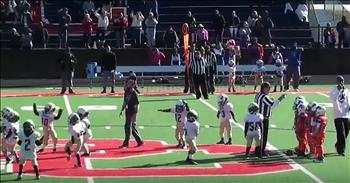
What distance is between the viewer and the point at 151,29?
131 ft

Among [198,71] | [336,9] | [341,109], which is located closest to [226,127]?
[341,109]

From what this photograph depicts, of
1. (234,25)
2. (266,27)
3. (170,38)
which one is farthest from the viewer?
(234,25)

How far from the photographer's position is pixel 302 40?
43.4 metres

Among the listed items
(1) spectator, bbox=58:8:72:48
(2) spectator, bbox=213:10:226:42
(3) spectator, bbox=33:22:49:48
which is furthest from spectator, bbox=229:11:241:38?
(3) spectator, bbox=33:22:49:48

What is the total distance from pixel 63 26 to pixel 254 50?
8.97 metres

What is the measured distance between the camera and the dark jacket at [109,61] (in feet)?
107

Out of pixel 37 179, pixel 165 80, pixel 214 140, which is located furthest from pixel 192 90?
pixel 37 179

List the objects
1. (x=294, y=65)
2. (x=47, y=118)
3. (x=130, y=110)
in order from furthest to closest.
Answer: (x=294, y=65) → (x=130, y=110) → (x=47, y=118)

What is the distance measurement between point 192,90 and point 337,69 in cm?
1170

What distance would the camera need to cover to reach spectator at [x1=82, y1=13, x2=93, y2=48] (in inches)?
1540

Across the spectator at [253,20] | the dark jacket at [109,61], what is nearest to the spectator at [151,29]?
the spectator at [253,20]

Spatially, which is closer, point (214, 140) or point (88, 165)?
point (88, 165)

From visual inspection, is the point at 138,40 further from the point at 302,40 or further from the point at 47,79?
the point at 302,40

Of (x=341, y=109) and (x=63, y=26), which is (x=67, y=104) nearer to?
(x=63, y=26)
